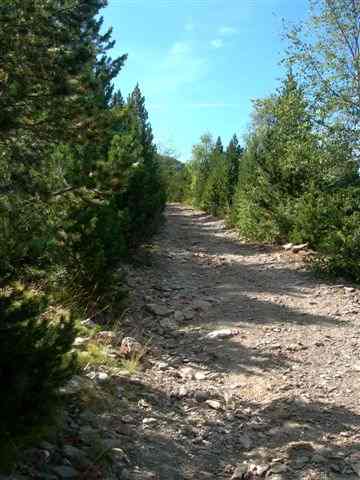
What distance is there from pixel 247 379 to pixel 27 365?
3344mm

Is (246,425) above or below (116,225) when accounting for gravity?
below

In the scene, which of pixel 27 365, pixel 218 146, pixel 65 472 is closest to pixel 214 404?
pixel 65 472

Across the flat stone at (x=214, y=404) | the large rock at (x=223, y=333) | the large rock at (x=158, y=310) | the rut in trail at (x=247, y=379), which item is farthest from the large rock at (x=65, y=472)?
the large rock at (x=158, y=310)

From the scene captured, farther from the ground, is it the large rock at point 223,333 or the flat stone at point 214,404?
the large rock at point 223,333

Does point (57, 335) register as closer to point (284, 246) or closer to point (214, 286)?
point (214, 286)

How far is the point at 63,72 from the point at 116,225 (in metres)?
4.49

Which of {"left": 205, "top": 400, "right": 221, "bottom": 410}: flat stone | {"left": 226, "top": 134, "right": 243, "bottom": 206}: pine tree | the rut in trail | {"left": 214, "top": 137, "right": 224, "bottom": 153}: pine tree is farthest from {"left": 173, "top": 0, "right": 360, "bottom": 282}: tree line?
{"left": 214, "top": 137, "right": 224, "bottom": 153}: pine tree

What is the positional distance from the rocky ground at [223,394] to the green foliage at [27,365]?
0.67m

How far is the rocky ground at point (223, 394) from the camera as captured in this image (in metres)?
3.44

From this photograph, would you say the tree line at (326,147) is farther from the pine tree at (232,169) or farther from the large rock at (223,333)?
the pine tree at (232,169)

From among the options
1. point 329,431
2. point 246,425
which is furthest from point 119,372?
point 329,431

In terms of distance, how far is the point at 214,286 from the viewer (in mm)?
9352

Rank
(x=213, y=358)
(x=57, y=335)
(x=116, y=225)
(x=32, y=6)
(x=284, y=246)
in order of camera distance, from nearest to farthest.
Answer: (x=32, y=6)
(x=57, y=335)
(x=213, y=358)
(x=116, y=225)
(x=284, y=246)

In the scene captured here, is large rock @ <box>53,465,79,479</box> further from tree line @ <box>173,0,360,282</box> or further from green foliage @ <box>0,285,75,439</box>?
tree line @ <box>173,0,360,282</box>
